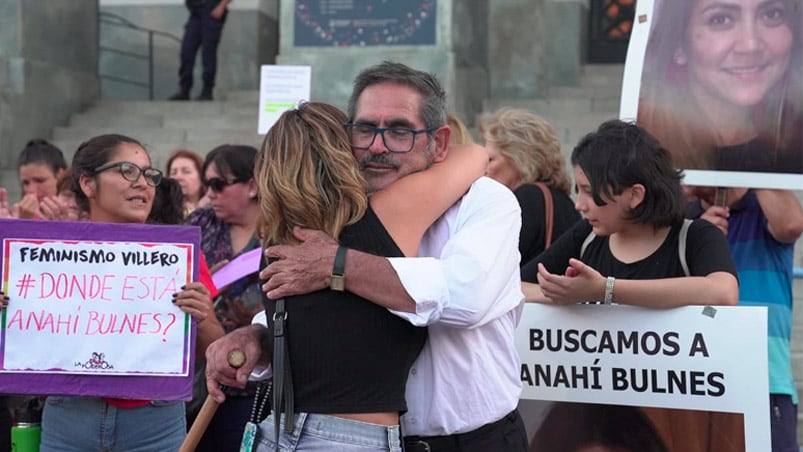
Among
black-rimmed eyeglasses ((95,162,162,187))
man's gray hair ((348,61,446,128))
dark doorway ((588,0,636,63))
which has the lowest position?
black-rimmed eyeglasses ((95,162,162,187))

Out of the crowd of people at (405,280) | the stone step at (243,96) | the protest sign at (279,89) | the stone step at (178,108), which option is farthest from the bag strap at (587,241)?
the stone step at (243,96)

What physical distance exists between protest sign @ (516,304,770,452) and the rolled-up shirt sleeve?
94 centimetres

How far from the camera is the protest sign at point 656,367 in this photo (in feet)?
13.7

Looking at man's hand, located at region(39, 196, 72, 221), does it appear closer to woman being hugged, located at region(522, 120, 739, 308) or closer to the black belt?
woman being hugged, located at region(522, 120, 739, 308)

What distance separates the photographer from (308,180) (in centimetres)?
324

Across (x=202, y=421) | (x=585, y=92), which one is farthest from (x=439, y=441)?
(x=585, y=92)

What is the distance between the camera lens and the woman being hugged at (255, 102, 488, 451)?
127 inches

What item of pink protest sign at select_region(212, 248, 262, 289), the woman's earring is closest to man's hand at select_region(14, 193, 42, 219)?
pink protest sign at select_region(212, 248, 262, 289)

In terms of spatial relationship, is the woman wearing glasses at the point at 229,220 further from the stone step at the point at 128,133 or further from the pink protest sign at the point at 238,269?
the stone step at the point at 128,133

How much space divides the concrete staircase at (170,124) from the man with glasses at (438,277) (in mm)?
8522

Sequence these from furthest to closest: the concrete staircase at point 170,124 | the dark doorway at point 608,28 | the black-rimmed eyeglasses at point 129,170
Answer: the dark doorway at point 608,28, the concrete staircase at point 170,124, the black-rimmed eyeglasses at point 129,170

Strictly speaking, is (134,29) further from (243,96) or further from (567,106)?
(567,106)

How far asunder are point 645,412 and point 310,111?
1713mm

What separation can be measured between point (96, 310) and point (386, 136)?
60.3 inches
